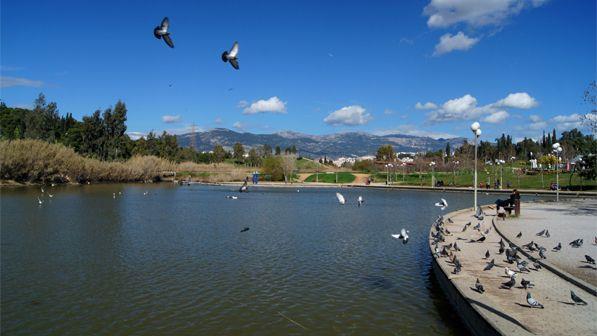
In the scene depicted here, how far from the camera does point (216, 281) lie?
12.9 metres

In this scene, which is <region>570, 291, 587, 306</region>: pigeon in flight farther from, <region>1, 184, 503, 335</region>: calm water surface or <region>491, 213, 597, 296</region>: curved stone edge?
<region>1, 184, 503, 335</region>: calm water surface

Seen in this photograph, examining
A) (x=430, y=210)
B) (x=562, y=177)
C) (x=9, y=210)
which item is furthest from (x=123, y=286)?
(x=562, y=177)

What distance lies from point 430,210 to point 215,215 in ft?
49.3

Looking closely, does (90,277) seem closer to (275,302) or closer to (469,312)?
(275,302)

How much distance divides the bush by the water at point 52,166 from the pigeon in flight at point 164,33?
58.8 meters

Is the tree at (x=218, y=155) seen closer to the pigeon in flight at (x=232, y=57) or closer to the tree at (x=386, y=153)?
the tree at (x=386, y=153)

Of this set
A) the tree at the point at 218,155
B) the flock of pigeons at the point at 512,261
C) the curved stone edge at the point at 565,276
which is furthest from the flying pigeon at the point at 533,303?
the tree at the point at 218,155

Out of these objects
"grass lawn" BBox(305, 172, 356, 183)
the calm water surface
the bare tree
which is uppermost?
the bare tree

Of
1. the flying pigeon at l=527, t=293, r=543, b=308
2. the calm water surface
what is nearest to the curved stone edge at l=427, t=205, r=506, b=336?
the calm water surface

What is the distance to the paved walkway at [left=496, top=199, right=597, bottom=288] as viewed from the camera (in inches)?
461

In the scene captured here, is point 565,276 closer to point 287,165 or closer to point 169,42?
point 169,42

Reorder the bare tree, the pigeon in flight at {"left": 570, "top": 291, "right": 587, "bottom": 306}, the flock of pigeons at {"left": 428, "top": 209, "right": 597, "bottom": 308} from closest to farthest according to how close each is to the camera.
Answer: the pigeon in flight at {"left": 570, "top": 291, "right": 587, "bottom": 306} < the flock of pigeons at {"left": 428, "top": 209, "right": 597, "bottom": 308} < the bare tree

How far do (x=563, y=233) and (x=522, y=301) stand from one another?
34.1 feet

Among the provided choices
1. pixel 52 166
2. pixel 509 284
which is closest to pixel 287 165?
pixel 52 166
